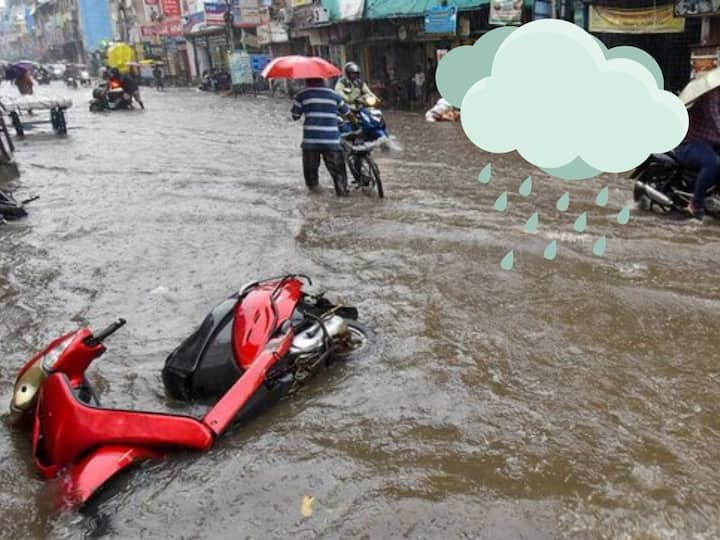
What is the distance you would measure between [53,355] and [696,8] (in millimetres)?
12385

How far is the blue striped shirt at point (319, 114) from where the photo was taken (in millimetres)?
8125

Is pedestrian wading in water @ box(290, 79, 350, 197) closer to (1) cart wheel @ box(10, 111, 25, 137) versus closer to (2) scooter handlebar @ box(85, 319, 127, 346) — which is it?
(2) scooter handlebar @ box(85, 319, 127, 346)

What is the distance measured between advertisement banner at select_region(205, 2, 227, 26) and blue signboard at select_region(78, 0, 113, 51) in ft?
120

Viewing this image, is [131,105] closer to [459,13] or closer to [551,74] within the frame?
[459,13]

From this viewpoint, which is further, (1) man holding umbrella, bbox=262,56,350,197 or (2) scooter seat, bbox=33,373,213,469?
(1) man holding umbrella, bbox=262,56,350,197

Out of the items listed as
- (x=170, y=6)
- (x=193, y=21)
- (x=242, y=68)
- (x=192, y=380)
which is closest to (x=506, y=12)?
(x=192, y=380)

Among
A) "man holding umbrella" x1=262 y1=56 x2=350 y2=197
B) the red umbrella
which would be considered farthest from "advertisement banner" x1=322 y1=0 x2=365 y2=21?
the red umbrella

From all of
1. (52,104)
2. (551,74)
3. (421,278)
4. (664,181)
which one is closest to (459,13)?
(52,104)

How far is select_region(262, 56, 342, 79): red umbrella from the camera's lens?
7.42 metres

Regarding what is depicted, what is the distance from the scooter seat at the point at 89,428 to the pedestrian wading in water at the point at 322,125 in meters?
5.72

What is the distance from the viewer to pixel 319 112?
324 inches

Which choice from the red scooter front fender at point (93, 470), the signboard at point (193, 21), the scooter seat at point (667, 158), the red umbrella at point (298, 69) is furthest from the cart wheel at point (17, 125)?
the signboard at point (193, 21)

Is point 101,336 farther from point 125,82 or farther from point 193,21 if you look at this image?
point 193,21

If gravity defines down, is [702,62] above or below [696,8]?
below
